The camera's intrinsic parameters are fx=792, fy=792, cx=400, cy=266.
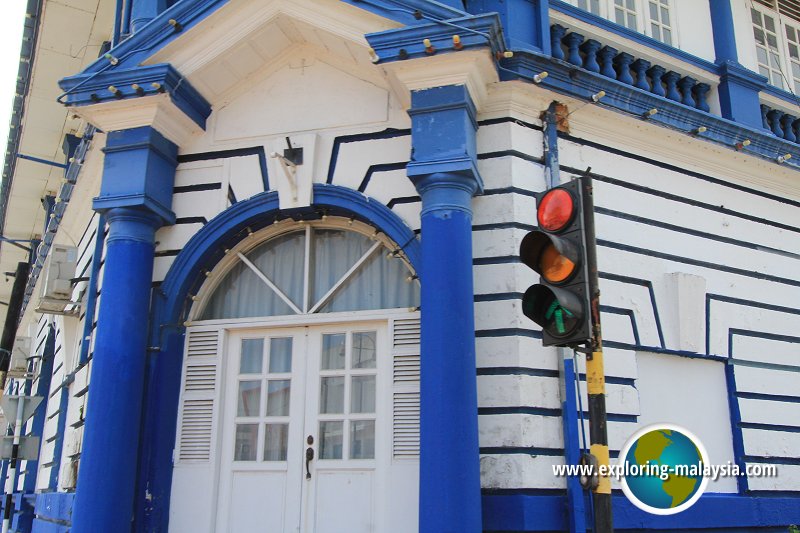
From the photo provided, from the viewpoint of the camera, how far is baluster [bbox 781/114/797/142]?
9.67m

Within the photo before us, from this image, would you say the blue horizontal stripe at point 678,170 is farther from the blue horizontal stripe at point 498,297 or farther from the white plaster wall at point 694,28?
the white plaster wall at point 694,28

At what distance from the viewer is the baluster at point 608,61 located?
8242 mm

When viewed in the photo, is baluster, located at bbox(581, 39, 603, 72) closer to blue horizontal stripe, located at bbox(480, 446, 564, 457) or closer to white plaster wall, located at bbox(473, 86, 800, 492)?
white plaster wall, located at bbox(473, 86, 800, 492)

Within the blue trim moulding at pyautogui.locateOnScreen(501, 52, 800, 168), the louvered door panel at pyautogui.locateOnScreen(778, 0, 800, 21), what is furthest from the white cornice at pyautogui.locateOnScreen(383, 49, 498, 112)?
the louvered door panel at pyautogui.locateOnScreen(778, 0, 800, 21)

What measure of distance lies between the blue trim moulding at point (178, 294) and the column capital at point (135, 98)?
1123 millimetres

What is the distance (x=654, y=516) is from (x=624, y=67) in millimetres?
4540

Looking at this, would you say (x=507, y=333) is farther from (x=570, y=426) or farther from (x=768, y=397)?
(x=768, y=397)

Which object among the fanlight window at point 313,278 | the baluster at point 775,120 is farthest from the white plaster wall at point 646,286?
the fanlight window at point 313,278

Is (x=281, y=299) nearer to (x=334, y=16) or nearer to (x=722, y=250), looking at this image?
(x=334, y=16)

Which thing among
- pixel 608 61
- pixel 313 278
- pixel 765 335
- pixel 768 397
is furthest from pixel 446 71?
pixel 768 397

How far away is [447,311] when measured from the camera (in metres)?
6.38

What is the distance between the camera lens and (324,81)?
26.2 ft

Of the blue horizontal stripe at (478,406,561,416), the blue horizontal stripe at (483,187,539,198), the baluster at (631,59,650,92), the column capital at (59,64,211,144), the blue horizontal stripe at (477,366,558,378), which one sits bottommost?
the blue horizontal stripe at (478,406,561,416)

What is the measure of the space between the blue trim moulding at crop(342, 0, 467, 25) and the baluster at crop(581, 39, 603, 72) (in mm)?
1849
